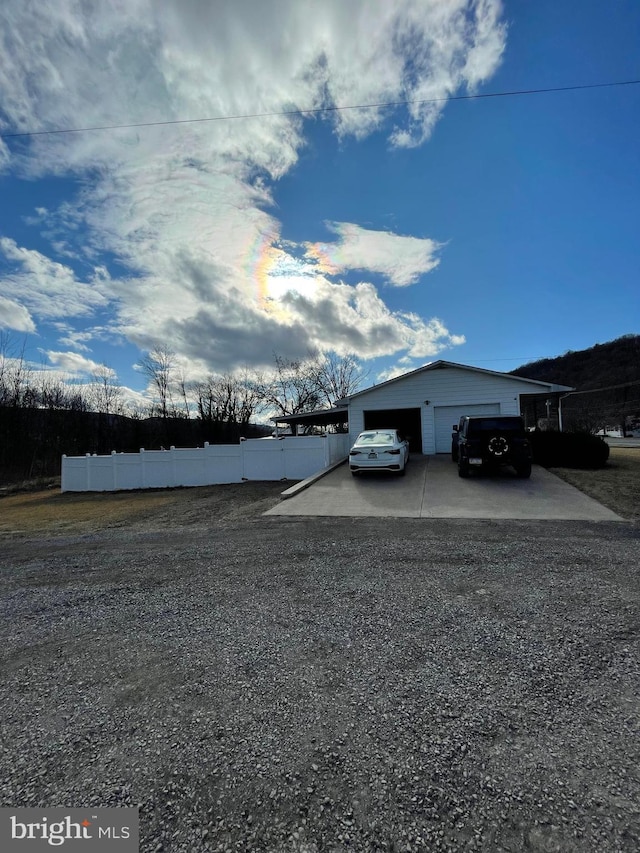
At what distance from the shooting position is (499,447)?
1102cm

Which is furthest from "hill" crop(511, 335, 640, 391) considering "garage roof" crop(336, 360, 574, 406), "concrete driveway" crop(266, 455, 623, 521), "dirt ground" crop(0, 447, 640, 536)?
"concrete driveway" crop(266, 455, 623, 521)

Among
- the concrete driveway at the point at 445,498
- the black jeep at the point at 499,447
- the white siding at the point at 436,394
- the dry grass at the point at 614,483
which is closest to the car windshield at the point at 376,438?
the concrete driveway at the point at 445,498

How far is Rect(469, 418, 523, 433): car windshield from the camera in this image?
37.0ft

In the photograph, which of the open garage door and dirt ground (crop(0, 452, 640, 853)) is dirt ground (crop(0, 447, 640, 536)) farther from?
the open garage door

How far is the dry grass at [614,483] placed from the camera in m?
8.00

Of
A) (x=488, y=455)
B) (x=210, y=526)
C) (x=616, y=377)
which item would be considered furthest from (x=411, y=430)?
(x=616, y=377)

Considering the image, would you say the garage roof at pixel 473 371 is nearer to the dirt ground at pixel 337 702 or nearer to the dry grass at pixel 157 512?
the dry grass at pixel 157 512

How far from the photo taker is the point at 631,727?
2033mm

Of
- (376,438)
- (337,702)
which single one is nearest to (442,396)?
(376,438)

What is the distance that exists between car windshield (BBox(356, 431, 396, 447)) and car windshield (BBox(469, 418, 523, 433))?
96.8 inches

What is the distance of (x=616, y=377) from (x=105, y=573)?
67053 millimetres

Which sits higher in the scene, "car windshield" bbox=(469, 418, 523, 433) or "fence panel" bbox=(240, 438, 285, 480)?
"car windshield" bbox=(469, 418, 523, 433)

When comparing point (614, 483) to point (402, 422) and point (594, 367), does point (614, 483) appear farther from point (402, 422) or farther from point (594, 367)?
point (594, 367)

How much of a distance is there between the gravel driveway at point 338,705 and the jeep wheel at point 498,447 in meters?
6.60
